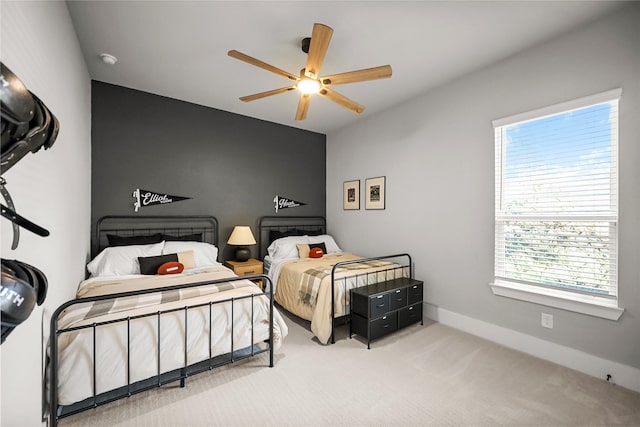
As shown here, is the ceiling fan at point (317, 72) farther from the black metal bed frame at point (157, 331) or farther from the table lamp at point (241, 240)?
the table lamp at point (241, 240)

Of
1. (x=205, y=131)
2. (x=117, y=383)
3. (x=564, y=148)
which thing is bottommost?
(x=117, y=383)

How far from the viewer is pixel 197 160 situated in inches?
153

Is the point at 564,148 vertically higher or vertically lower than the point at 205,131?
lower

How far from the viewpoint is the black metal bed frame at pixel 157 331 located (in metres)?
1.50

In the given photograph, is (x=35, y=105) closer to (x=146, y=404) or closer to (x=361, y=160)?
(x=146, y=404)

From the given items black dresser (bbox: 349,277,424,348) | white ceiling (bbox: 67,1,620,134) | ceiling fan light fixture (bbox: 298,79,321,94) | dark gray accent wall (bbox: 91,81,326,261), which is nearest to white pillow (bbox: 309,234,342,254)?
dark gray accent wall (bbox: 91,81,326,261)

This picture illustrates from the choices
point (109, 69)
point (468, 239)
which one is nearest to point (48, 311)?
point (109, 69)

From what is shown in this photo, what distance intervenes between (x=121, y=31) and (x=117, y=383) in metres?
2.67

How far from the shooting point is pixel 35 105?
68 centimetres

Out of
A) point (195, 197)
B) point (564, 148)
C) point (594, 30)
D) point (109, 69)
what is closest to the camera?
point (594, 30)

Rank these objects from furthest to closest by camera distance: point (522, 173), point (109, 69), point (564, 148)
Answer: point (109, 69) → point (522, 173) → point (564, 148)

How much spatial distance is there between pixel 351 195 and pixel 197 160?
2395 millimetres

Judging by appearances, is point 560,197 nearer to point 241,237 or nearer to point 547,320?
point 547,320

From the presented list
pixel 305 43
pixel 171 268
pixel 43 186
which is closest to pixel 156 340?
pixel 43 186
